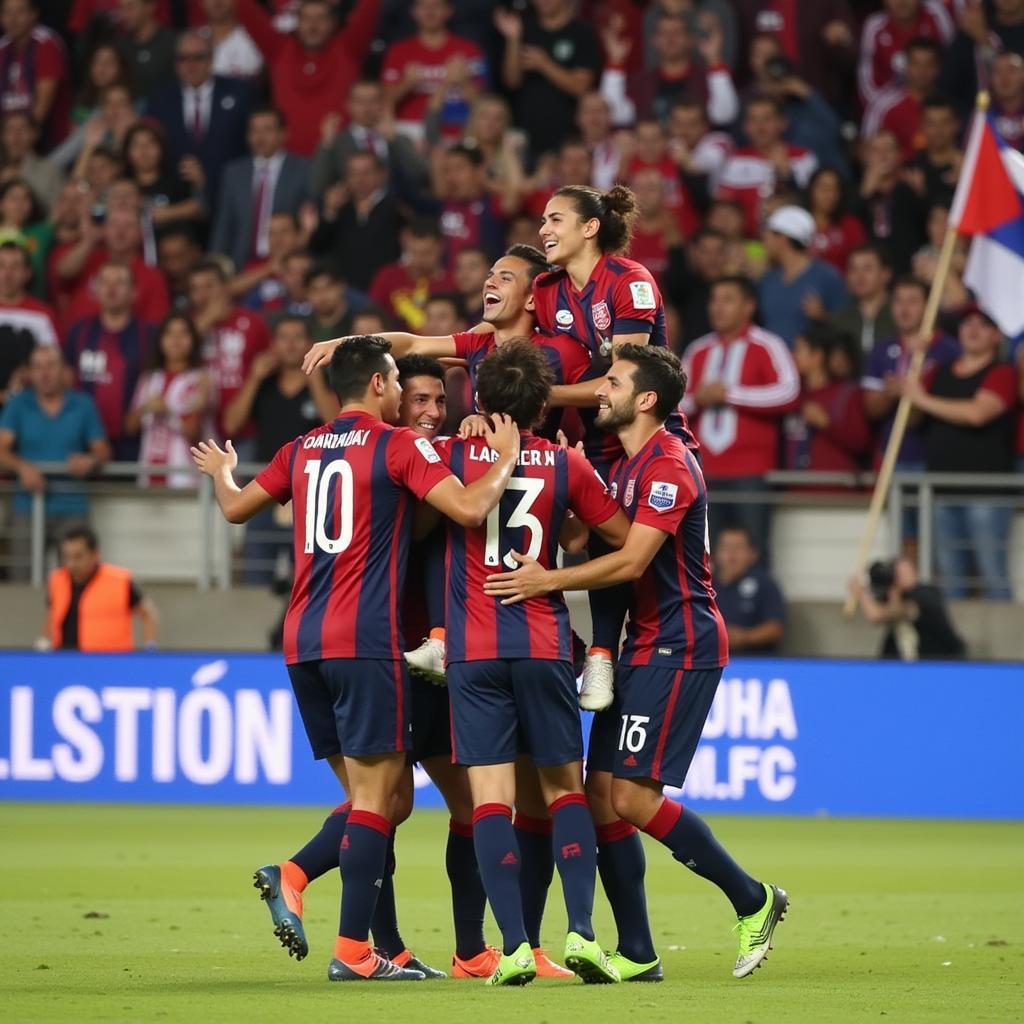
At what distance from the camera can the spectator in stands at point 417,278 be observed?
15.7 m

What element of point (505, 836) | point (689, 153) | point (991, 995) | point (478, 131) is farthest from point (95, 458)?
point (991, 995)

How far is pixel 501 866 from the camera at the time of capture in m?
7.31

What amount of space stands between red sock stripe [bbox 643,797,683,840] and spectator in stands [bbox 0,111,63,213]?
11.8 m

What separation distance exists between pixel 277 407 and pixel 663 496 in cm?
815

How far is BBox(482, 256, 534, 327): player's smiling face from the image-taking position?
8.42 meters

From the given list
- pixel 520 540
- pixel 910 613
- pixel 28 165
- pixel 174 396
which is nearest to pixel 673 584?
pixel 520 540

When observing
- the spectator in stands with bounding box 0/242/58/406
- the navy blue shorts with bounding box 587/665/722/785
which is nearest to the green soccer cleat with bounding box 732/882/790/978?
the navy blue shorts with bounding box 587/665/722/785

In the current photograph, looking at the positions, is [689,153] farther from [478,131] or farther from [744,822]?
[744,822]

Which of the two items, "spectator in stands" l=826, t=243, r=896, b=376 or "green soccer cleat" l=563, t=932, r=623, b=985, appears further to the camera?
"spectator in stands" l=826, t=243, r=896, b=376

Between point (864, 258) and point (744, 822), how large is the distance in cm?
420

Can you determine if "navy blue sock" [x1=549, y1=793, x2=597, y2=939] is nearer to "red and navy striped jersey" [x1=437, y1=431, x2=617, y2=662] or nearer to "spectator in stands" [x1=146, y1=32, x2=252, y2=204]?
"red and navy striped jersey" [x1=437, y1=431, x2=617, y2=662]

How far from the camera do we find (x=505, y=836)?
24.1ft

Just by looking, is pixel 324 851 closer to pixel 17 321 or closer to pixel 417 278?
pixel 417 278

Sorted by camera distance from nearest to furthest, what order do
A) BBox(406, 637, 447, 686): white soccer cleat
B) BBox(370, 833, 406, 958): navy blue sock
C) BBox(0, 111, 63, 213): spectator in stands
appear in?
BBox(406, 637, 447, 686): white soccer cleat < BBox(370, 833, 406, 958): navy blue sock < BBox(0, 111, 63, 213): spectator in stands
